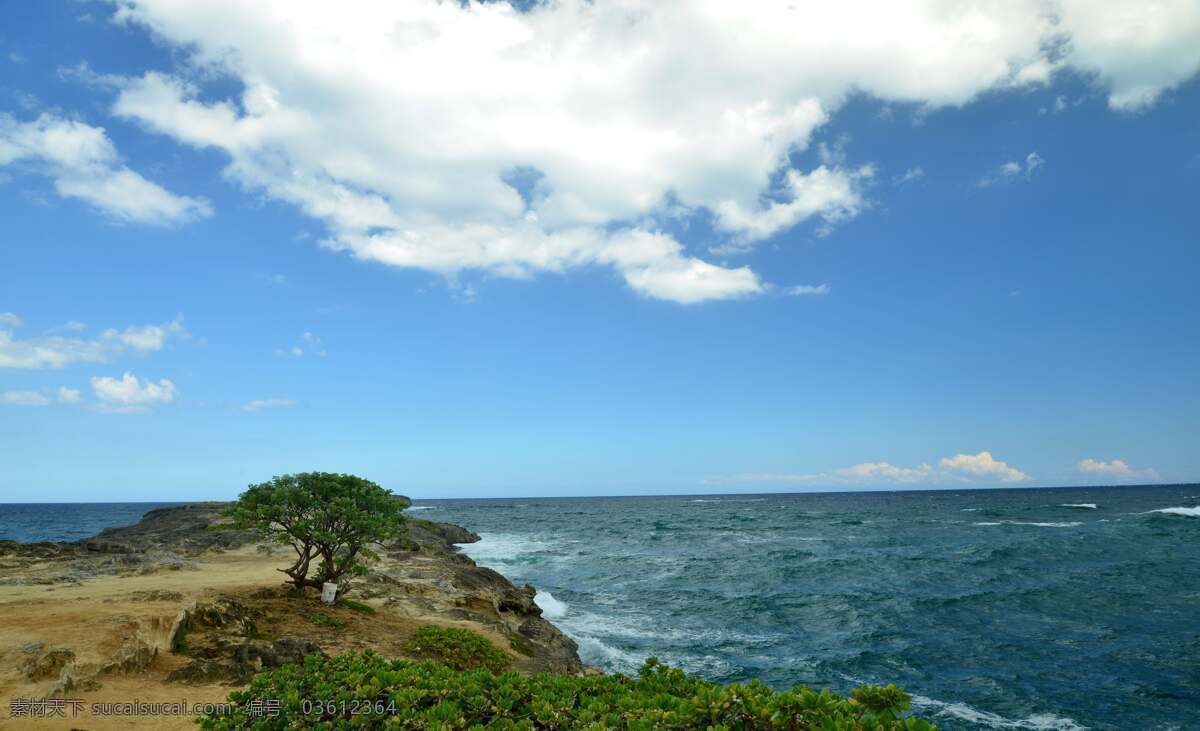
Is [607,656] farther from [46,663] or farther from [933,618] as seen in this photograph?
[46,663]

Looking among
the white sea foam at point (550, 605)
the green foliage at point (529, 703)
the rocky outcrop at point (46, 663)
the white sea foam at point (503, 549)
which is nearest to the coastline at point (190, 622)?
the rocky outcrop at point (46, 663)

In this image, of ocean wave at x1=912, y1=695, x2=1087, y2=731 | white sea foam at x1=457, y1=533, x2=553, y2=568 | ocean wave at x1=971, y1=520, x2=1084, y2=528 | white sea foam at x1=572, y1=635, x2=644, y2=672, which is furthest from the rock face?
ocean wave at x1=971, y1=520, x2=1084, y2=528

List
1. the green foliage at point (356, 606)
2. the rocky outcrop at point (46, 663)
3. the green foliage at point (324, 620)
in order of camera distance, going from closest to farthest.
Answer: the rocky outcrop at point (46, 663) → the green foliage at point (324, 620) → the green foliage at point (356, 606)

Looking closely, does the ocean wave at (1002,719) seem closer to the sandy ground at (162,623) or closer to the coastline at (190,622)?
the coastline at (190,622)

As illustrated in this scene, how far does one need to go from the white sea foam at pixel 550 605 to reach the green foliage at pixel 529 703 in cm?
2186

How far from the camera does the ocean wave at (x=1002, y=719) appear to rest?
15.6m

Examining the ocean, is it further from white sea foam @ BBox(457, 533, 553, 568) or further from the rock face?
the rock face

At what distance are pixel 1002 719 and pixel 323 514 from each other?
800 inches

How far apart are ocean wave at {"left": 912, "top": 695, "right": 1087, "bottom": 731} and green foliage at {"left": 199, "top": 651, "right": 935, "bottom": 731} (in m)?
14.2

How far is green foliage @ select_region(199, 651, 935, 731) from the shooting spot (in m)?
4.96

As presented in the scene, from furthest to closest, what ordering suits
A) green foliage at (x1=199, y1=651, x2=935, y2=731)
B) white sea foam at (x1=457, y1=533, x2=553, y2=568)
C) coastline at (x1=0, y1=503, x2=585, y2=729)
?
white sea foam at (x1=457, y1=533, x2=553, y2=568)
coastline at (x1=0, y1=503, x2=585, y2=729)
green foliage at (x1=199, y1=651, x2=935, y2=731)

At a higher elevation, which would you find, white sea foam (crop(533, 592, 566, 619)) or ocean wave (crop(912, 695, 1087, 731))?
ocean wave (crop(912, 695, 1087, 731))

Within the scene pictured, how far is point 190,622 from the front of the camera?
15.2 metres

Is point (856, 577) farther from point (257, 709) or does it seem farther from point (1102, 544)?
point (257, 709)
